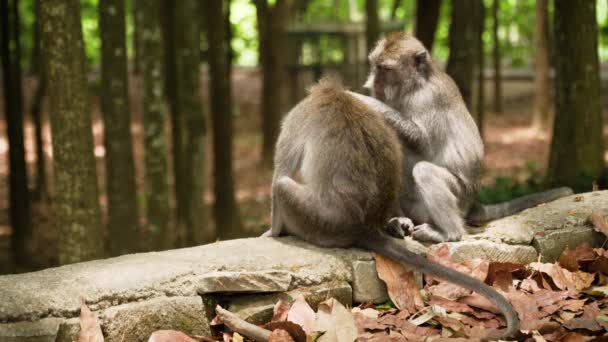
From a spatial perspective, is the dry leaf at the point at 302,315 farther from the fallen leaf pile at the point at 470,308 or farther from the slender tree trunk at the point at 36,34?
the slender tree trunk at the point at 36,34

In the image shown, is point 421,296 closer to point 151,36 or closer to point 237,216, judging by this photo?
point 151,36

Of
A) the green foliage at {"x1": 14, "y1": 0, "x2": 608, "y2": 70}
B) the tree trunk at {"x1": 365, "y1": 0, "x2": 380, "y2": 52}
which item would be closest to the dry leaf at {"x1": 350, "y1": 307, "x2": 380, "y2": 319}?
the tree trunk at {"x1": 365, "y1": 0, "x2": 380, "y2": 52}

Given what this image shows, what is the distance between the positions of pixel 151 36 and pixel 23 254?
4661 millimetres

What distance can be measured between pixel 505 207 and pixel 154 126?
14.7 ft

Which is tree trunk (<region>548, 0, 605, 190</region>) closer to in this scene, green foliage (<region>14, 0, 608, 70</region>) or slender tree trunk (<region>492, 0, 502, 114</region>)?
slender tree trunk (<region>492, 0, 502, 114</region>)

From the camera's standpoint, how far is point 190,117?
9.30 m

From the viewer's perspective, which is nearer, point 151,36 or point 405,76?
point 405,76

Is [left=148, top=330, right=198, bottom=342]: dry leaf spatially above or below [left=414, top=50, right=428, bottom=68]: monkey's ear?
below

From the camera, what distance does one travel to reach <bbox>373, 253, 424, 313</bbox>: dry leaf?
446 cm

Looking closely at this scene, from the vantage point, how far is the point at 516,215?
548cm

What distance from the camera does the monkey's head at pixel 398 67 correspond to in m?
5.37

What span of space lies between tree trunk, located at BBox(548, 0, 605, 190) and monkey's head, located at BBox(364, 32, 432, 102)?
344 cm

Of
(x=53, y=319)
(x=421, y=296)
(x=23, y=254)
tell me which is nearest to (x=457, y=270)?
(x=421, y=296)

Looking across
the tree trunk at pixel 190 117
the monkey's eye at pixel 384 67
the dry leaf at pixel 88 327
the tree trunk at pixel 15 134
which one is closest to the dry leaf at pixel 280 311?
the dry leaf at pixel 88 327
